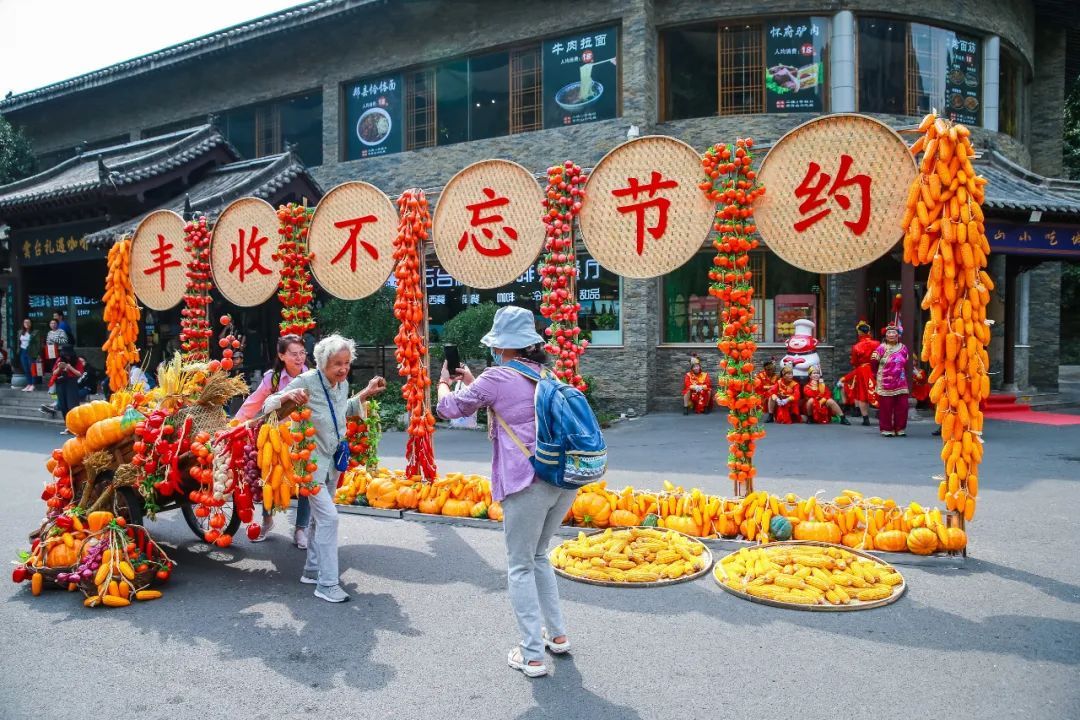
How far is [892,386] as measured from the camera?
11.0 m

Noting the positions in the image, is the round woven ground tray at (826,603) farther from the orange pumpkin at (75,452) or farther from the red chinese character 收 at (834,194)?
the orange pumpkin at (75,452)

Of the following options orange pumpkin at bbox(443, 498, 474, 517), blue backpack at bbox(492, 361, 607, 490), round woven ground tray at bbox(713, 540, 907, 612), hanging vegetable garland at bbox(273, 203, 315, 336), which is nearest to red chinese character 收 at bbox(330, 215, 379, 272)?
hanging vegetable garland at bbox(273, 203, 315, 336)

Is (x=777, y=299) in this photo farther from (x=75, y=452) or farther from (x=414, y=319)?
(x=75, y=452)

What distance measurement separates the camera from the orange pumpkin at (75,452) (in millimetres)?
5246

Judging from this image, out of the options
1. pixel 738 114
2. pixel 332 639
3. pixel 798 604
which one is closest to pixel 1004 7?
pixel 738 114

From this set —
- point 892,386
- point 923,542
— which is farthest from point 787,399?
point 923,542

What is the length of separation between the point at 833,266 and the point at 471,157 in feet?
39.6

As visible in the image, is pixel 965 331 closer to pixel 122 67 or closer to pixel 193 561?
pixel 193 561

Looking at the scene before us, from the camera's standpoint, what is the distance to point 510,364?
12.5 feet

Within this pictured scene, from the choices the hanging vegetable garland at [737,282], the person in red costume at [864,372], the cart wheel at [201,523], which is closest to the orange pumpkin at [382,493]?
the cart wheel at [201,523]

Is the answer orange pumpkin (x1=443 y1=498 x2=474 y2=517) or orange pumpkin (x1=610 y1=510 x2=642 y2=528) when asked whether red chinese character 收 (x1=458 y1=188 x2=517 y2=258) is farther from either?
orange pumpkin (x1=610 y1=510 x2=642 y2=528)

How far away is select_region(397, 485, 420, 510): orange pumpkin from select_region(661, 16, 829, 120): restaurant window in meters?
10.8

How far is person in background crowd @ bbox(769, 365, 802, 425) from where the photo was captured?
42.8 ft

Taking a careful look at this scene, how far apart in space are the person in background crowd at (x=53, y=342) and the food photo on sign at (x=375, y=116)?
25.5ft
